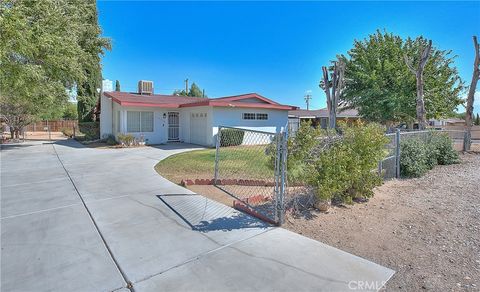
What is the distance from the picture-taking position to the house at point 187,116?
15.6 meters

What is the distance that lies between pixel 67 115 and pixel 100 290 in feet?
163

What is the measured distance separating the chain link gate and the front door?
8093 millimetres

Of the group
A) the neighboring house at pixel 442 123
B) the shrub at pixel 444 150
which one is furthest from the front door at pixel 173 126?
the neighboring house at pixel 442 123

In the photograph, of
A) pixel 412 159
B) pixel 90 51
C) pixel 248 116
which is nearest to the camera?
pixel 412 159

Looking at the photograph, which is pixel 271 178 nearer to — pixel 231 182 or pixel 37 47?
pixel 231 182

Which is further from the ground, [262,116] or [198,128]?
[262,116]

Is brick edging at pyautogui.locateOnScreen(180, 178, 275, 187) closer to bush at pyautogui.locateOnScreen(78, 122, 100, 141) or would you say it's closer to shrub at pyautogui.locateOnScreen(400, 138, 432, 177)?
shrub at pyautogui.locateOnScreen(400, 138, 432, 177)

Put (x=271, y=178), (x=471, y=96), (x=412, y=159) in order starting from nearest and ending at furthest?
1. (x=271, y=178)
2. (x=412, y=159)
3. (x=471, y=96)

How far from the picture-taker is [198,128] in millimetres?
16750

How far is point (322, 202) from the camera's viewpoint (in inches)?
186

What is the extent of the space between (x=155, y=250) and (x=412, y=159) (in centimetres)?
Result: 753

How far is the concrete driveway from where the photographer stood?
2.71 meters

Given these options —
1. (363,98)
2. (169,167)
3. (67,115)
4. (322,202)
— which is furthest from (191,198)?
(67,115)

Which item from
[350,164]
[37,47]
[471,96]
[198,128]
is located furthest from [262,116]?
[350,164]
